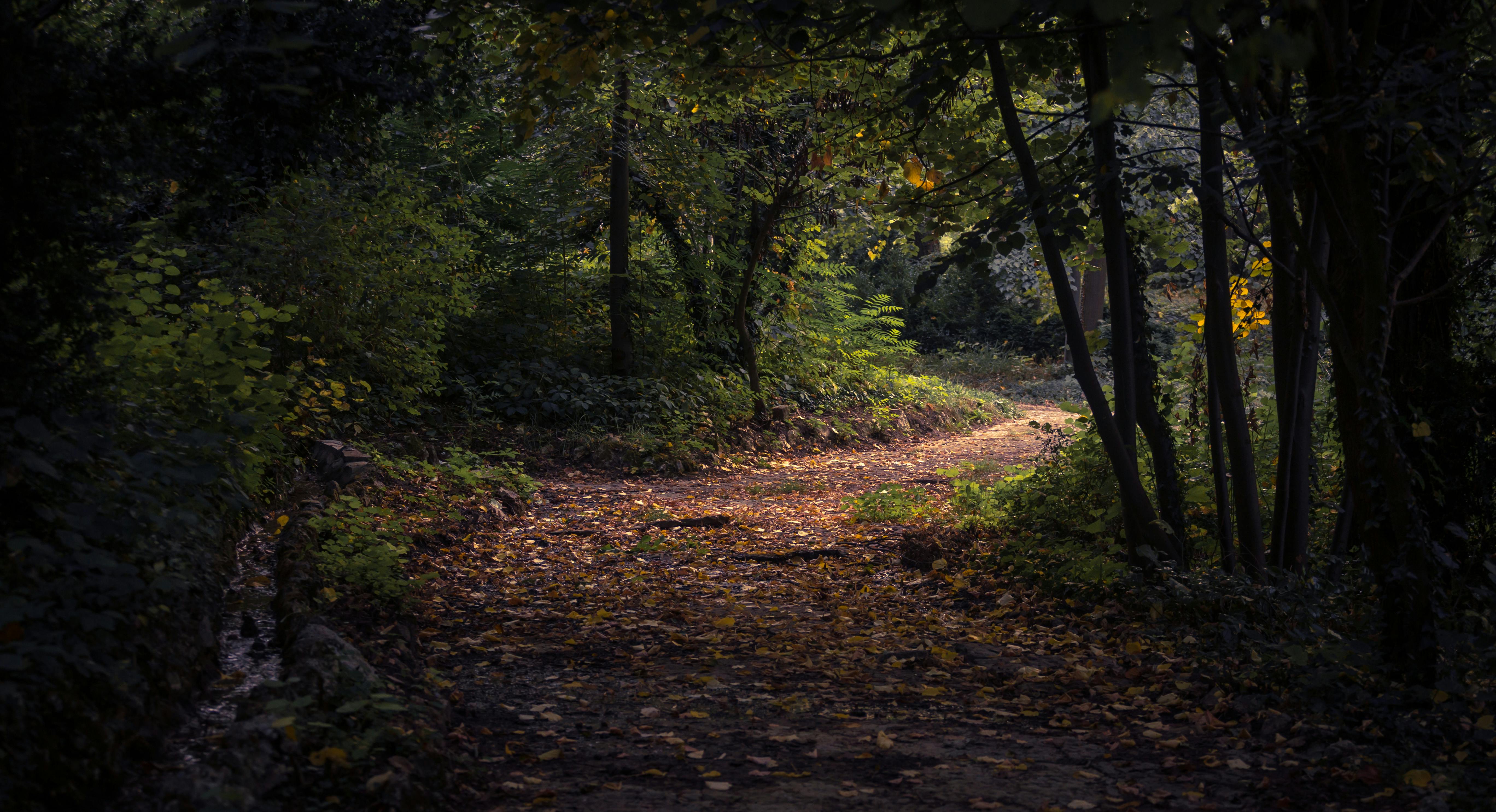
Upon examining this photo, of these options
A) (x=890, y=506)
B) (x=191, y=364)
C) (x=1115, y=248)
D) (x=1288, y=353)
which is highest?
(x=1115, y=248)

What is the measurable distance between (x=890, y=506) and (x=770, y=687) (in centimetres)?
439

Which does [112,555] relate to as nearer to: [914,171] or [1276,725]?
[1276,725]

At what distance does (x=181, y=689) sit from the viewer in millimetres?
3102

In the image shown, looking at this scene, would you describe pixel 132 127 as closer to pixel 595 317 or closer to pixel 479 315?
pixel 479 315

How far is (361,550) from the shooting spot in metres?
5.24

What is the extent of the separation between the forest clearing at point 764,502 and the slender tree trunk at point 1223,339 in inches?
1.0

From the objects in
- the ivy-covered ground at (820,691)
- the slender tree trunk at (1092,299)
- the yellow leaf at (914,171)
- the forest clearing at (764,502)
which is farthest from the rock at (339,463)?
the slender tree trunk at (1092,299)

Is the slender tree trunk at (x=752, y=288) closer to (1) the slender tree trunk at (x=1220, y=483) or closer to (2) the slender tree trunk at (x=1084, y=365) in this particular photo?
(2) the slender tree trunk at (x=1084, y=365)

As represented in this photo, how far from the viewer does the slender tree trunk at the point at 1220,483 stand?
16.9ft

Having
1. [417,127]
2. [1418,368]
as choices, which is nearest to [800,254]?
[417,127]

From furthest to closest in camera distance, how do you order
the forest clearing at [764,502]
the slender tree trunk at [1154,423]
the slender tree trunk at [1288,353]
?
the slender tree trunk at [1154,423] → the slender tree trunk at [1288,353] → the forest clearing at [764,502]

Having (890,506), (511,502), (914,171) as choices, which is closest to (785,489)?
(890,506)

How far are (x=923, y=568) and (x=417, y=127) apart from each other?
11.2m

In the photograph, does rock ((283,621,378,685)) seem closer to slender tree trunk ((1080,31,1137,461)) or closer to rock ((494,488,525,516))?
slender tree trunk ((1080,31,1137,461))
